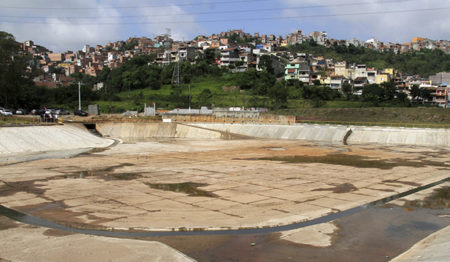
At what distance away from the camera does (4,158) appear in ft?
117

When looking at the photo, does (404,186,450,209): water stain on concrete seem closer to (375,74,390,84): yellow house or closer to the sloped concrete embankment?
the sloped concrete embankment

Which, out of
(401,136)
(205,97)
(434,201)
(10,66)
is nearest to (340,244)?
(434,201)

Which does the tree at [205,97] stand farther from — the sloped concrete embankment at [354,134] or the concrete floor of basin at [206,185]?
the concrete floor of basin at [206,185]

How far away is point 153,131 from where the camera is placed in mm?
67000

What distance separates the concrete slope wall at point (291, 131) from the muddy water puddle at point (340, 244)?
4045 cm

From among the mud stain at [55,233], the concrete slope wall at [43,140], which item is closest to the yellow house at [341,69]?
the concrete slope wall at [43,140]

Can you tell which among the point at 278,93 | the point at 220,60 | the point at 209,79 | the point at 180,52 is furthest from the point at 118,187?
the point at 180,52

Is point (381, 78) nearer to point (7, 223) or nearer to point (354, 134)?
point (354, 134)

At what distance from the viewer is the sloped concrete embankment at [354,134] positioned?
51312mm

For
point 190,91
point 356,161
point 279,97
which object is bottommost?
point 356,161

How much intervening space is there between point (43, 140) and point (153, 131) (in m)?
24.2

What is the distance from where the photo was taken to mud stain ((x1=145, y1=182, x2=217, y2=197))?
2138 cm

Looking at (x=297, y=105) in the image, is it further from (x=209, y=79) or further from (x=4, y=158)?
(x=4, y=158)

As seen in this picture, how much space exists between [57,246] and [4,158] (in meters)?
26.6
